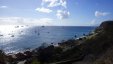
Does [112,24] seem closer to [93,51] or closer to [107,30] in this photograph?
[107,30]

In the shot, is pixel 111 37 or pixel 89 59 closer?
pixel 89 59

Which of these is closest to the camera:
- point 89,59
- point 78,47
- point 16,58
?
point 89,59

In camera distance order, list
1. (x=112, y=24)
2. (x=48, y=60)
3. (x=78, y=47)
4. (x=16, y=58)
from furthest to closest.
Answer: (x=16, y=58) → (x=112, y=24) → (x=78, y=47) → (x=48, y=60)

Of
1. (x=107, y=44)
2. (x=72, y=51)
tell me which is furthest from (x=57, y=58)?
(x=107, y=44)

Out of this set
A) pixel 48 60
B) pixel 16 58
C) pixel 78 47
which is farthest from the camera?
pixel 16 58

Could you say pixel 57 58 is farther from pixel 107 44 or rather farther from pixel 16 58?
pixel 16 58

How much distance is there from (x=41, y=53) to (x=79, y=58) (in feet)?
24.2

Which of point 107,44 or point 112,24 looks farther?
point 112,24

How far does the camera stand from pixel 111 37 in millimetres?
32219

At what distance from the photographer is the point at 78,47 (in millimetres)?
34469

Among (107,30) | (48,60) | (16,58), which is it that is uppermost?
(107,30)

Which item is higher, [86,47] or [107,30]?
[107,30]

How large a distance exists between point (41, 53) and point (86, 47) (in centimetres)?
742

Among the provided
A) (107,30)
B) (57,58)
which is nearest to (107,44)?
(107,30)
